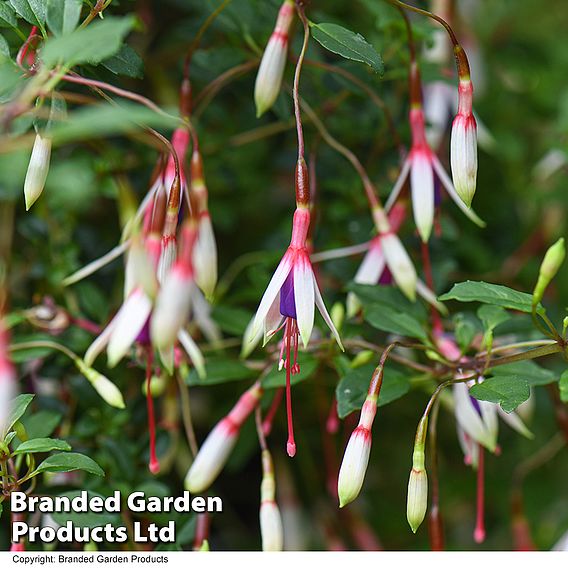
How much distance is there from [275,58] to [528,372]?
0.35 metres

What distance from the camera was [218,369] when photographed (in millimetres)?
717

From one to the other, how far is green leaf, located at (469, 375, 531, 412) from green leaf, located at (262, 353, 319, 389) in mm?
145

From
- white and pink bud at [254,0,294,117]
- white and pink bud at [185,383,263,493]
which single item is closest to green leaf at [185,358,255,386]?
white and pink bud at [185,383,263,493]

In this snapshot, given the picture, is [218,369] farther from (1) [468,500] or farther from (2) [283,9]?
(1) [468,500]

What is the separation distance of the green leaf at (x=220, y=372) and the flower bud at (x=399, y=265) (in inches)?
6.3

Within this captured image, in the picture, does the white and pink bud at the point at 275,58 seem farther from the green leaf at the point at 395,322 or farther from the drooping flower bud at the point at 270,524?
the drooping flower bud at the point at 270,524

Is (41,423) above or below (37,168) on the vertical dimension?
below

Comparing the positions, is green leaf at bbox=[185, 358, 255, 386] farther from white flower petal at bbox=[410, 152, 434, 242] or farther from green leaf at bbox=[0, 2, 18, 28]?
green leaf at bbox=[0, 2, 18, 28]

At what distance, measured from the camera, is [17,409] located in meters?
0.58

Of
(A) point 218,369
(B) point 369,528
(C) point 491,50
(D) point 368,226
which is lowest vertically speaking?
(B) point 369,528

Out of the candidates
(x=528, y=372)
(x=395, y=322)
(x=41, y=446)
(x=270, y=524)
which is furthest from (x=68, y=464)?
(x=528, y=372)

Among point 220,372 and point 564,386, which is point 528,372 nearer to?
point 564,386

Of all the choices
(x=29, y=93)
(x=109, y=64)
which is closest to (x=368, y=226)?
(x=109, y=64)

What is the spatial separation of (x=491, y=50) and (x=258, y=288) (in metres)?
0.68
